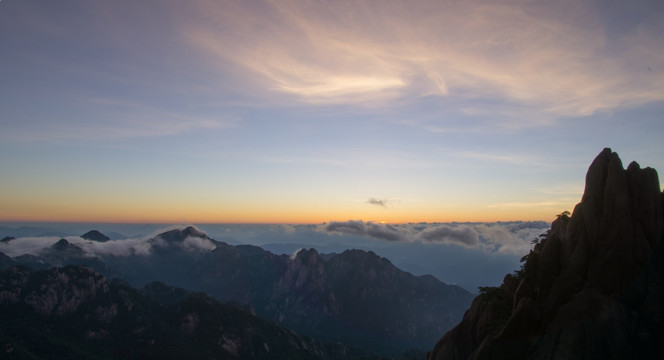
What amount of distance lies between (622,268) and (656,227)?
1054cm

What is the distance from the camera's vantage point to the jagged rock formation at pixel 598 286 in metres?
52.6

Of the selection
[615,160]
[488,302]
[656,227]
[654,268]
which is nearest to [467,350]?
[488,302]

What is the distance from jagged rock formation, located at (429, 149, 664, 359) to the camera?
5259cm

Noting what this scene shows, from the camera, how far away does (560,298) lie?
58312mm

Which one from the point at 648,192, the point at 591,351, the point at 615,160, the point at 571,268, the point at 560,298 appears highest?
the point at 615,160

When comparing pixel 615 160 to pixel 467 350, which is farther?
pixel 467 350

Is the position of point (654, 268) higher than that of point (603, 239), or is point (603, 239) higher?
point (603, 239)

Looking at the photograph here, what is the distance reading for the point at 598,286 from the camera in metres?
56.8

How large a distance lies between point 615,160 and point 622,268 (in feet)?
64.5

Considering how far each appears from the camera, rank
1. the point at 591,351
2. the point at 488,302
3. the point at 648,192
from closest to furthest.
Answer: the point at 591,351
the point at 648,192
the point at 488,302

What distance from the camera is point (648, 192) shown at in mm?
61594

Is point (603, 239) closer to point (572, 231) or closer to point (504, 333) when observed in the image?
point (572, 231)

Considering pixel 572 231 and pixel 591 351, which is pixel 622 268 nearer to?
pixel 572 231

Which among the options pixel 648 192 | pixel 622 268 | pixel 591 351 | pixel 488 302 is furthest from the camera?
pixel 488 302
